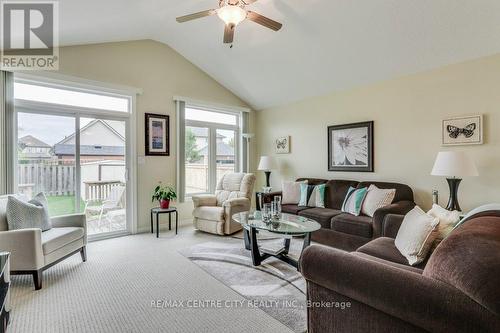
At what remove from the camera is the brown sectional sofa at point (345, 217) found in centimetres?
306

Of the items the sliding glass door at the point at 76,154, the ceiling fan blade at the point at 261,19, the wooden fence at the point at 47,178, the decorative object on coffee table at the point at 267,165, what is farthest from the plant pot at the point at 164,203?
the ceiling fan blade at the point at 261,19

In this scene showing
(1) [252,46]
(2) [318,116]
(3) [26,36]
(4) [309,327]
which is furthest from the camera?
(2) [318,116]

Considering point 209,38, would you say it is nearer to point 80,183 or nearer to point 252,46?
point 252,46

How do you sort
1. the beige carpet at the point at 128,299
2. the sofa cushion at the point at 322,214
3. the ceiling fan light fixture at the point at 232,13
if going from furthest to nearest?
the sofa cushion at the point at 322,214 < the ceiling fan light fixture at the point at 232,13 < the beige carpet at the point at 128,299

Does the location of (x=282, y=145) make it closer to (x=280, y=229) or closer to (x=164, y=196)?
(x=164, y=196)

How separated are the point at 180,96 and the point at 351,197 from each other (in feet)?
11.3

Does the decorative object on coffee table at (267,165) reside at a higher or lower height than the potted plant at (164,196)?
higher

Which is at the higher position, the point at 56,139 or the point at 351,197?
the point at 56,139

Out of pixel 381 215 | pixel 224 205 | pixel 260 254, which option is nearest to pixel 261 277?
pixel 260 254

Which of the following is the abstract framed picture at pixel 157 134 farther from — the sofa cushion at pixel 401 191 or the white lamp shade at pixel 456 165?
the white lamp shade at pixel 456 165

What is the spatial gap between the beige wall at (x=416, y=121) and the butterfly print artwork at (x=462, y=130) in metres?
0.12

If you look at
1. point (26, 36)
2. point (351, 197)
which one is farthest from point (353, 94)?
point (26, 36)

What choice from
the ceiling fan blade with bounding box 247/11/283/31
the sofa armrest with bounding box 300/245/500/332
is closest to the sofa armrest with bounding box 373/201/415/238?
the sofa armrest with bounding box 300/245/500/332

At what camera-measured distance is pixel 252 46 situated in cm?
402
